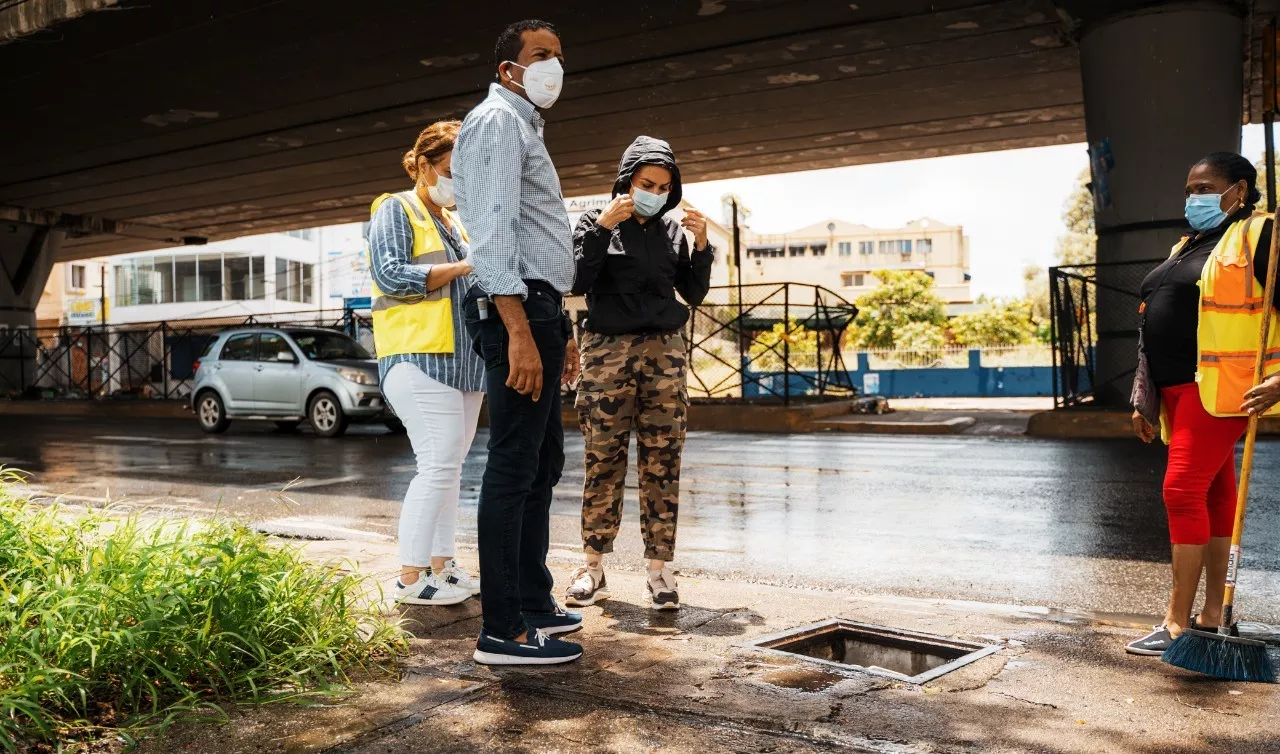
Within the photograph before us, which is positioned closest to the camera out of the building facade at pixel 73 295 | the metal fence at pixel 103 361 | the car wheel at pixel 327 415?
the car wheel at pixel 327 415

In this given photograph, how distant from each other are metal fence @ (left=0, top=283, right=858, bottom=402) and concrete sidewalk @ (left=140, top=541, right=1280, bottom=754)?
53.2 feet

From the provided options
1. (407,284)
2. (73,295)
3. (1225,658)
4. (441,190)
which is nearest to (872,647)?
(1225,658)

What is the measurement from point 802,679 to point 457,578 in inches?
72.2

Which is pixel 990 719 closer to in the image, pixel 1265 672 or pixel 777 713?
pixel 777 713

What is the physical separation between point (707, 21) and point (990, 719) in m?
12.6

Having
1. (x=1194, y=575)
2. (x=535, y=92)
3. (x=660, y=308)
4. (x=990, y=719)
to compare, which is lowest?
(x=990, y=719)

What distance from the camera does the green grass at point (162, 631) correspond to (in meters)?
3.11

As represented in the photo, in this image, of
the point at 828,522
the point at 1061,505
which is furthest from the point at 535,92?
the point at 1061,505

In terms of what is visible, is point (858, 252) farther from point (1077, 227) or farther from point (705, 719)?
point (705, 719)

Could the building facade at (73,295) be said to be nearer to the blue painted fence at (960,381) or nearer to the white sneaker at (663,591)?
the blue painted fence at (960,381)

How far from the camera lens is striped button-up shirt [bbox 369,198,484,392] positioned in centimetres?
459

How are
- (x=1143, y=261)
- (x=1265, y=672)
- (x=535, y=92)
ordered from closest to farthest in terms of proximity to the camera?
(x=1265, y=672), (x=535, y=92), (x=1143, y=261)

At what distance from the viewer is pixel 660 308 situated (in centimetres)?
469

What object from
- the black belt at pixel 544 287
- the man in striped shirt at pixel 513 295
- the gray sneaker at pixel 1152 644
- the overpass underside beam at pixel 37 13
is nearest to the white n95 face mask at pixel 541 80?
the man in striped shirt at pixel 513 295
